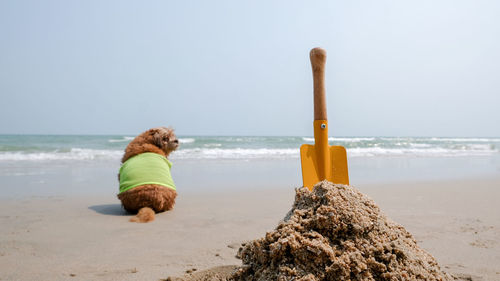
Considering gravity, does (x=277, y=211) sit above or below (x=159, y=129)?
below

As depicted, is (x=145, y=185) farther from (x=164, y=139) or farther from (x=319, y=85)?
(x=319, y=85)

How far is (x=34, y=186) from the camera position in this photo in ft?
21.0

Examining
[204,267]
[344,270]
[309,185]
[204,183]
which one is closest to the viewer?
[344,270]

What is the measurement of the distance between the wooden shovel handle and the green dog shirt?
9.15 ft

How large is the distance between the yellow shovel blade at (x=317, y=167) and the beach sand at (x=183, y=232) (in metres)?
0.89

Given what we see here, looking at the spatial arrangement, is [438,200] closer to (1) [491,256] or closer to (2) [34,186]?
(1) [491,256]

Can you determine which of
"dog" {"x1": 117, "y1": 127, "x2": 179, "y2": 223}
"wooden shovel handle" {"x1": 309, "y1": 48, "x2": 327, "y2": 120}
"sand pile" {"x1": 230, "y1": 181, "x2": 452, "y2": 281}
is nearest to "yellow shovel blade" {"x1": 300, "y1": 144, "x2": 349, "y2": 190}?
"wooden shovel handle" {"x1": 309, "y1": 48, "x2": 327, "y2": 120}

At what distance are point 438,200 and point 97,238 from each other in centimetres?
460

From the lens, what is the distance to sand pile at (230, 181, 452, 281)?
57.1 inches

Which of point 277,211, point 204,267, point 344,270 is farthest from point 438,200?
point 344,270

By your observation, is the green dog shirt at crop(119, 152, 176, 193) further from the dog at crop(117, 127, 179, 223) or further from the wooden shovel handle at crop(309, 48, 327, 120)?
the wooden shovel handle at crop(309, 48, 327, 120)

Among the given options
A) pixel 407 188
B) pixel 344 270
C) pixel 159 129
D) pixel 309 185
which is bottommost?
pixel 407 188

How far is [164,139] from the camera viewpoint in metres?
5.21

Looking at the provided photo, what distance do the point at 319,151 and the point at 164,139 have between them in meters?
3.33
